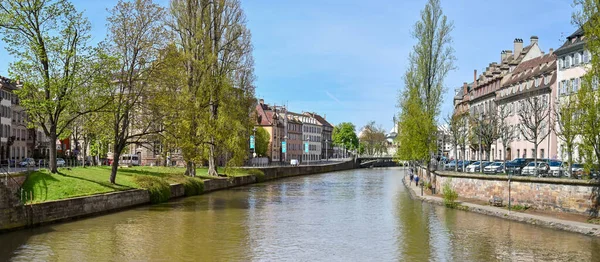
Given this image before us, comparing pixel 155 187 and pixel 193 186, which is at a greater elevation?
pixel 155 187

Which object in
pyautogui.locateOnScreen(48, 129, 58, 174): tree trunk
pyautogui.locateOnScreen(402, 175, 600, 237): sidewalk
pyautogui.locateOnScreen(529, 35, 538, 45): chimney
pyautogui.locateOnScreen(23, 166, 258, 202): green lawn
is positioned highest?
pyautogui.locateOnScreen(529, 35, 538, 45): chimney

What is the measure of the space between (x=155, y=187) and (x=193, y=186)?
7612mm

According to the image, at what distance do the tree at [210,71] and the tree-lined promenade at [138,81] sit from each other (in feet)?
0.30

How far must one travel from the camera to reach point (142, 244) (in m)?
25.9

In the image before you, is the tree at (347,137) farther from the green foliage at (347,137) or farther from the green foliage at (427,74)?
the green foliage at (427,74)

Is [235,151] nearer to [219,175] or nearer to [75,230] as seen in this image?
[219,175]

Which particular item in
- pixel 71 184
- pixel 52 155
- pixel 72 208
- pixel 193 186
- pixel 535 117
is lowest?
pixel 72 208

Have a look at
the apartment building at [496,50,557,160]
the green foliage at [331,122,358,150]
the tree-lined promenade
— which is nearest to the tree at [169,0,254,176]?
the tree-lined promenade

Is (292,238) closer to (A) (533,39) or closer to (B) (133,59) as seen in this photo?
(B) (133,59)

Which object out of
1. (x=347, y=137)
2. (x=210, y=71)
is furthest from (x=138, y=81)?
(x=347, y=137)

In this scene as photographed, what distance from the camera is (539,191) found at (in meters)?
35.1

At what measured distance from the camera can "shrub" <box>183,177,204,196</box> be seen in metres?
49.2

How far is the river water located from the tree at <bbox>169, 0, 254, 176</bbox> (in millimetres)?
11783

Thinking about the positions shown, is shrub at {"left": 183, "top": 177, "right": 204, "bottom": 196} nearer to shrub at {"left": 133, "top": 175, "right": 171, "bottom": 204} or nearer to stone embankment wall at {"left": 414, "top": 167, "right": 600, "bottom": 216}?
shrub at {"left": 133, "top": 175, "right": 171, "bottom": 204}
